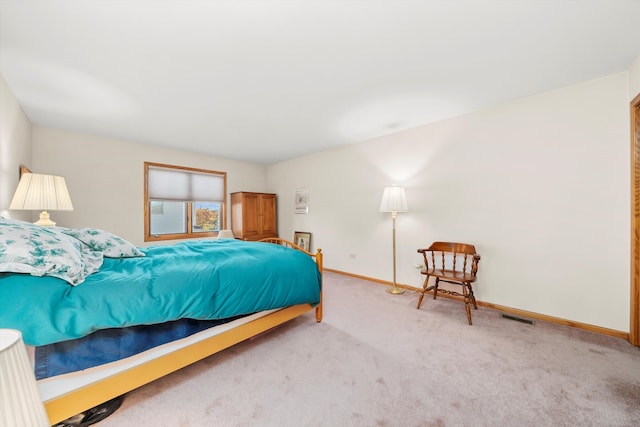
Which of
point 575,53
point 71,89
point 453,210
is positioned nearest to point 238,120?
point 71,89

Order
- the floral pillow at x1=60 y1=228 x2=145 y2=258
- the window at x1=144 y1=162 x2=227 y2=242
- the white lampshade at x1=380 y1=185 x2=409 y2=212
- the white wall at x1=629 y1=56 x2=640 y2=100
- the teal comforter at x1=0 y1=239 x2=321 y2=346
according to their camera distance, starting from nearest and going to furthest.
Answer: the teal comforter at x1=0 y1=239 x2=321 y2=346, the floral pillow at x1=60 y1=228 x2=145 y2=258, the white wall at x1=629 y1=56 x2=640 y2=100, the white lampshade at x1=380 y1=185 x2=409 y2=212, the window at x1=144 y1=162 x2=227 y2=242

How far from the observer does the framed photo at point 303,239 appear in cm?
497

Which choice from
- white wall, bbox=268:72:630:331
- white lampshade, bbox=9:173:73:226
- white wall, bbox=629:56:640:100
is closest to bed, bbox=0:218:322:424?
white lampshade, bbox=9:173:73:226

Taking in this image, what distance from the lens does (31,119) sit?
10.1 ft

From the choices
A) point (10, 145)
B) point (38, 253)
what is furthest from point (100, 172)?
point (38, 253)

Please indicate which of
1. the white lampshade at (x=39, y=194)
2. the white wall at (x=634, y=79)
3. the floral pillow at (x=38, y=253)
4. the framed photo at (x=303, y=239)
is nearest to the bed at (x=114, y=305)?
the floral pillow at (x=38, y=253)

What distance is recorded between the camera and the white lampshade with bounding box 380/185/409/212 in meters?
3.31

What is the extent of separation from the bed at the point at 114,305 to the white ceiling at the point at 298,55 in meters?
1.41

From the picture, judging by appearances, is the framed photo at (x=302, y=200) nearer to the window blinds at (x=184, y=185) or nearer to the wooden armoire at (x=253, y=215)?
the wooden armoire at (x=253, y=215)

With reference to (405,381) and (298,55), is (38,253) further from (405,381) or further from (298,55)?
(405,381)

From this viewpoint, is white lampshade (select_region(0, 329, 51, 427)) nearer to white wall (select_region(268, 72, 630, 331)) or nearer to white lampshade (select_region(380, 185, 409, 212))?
white lampshade (select_region(380, 185, 409, 212))

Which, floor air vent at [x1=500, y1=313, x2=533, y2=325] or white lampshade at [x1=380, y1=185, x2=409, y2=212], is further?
white lampshade at [x1=380, y1=185, x2=409, y2=212]

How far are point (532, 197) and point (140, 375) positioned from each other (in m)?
3.72

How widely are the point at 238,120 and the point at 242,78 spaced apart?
1.03 metres
